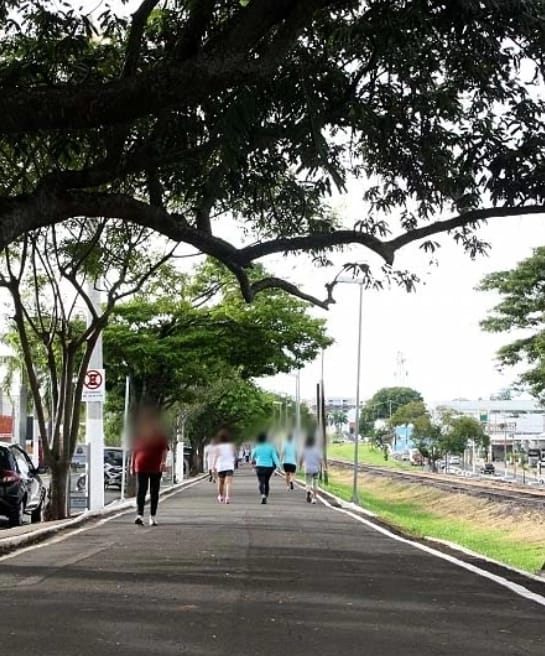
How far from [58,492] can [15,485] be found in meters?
1.42

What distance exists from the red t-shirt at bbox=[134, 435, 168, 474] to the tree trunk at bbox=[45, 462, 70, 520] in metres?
3.22

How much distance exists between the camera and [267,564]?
10.1m

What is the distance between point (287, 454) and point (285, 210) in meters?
16.3

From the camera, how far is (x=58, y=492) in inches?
711

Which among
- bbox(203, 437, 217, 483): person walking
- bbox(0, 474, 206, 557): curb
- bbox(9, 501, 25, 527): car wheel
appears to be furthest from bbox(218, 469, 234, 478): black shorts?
bbox(9, 501, 25, 527): car wheel

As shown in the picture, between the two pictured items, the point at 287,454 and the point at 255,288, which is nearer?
the point at 255,288

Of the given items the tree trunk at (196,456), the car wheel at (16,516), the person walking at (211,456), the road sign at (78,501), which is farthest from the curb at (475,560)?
the tree trunk at (196,456)

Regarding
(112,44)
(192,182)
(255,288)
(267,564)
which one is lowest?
(267,564)

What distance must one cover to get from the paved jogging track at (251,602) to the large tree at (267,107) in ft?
9.82

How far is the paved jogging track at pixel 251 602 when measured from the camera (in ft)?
20.0

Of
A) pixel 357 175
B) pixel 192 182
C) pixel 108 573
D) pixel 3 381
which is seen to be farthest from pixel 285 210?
pixel 3 381

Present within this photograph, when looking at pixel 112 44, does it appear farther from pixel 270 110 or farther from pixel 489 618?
pixel 489 618

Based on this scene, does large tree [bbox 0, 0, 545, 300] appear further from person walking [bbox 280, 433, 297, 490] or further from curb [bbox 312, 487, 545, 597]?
person walking [bbox 280, 433, 297, 490]

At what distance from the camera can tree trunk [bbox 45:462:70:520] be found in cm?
1803
